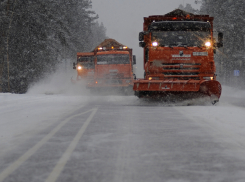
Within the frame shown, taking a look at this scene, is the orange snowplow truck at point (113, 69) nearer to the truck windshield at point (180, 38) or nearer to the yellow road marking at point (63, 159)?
the truck windshield at point (180, 38)

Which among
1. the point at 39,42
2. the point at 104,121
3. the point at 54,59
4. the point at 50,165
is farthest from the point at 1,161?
the point at 54,59

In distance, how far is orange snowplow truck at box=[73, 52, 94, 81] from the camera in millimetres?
27797

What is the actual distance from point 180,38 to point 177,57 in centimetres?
77

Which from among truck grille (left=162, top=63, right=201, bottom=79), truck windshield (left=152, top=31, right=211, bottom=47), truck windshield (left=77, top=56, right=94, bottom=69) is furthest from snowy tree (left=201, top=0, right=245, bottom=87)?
truck grille (left=162, top=63, right=201, bottom=79)

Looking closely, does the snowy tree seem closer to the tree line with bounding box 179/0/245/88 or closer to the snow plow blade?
the tree line with bounding box 179/0/245/88

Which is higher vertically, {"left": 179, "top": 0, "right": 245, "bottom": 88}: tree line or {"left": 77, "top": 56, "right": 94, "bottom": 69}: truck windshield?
{"left": 179, "top": 0, "right": 245, "bottom": 88}: tree line

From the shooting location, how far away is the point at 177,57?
1517cm

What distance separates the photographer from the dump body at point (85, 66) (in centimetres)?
2780

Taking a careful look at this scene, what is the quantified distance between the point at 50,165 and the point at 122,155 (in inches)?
44.9


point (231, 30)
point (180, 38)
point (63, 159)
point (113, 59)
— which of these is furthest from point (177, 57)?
point (231, 30)

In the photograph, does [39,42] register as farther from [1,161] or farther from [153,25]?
[1,161]

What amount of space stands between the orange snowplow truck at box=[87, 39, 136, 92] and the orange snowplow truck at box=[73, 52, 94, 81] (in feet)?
5.87

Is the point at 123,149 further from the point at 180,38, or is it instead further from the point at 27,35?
the point at 27,35

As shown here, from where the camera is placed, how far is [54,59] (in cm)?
3375
